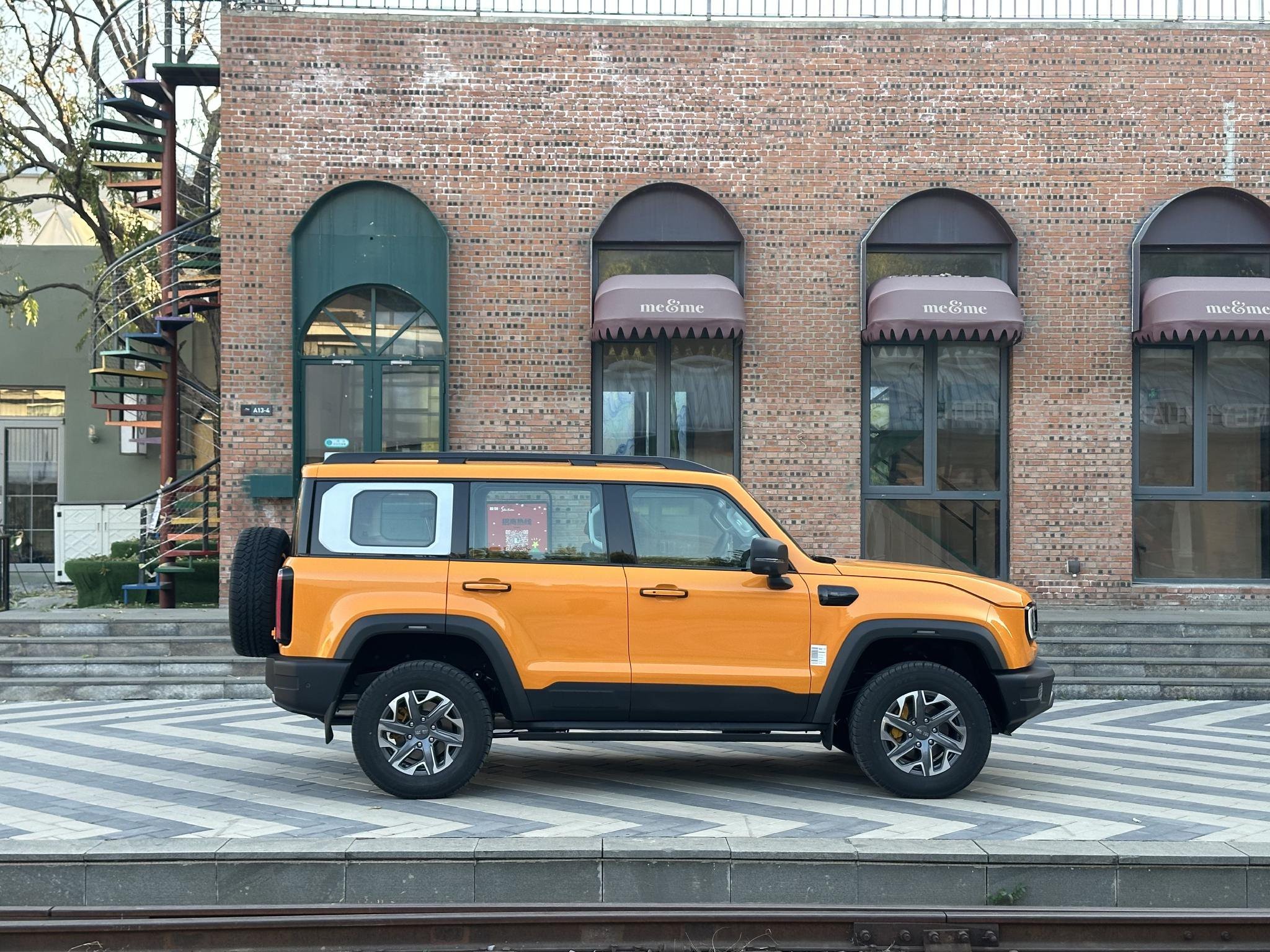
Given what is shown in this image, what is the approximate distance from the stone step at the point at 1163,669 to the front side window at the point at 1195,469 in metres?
2.88

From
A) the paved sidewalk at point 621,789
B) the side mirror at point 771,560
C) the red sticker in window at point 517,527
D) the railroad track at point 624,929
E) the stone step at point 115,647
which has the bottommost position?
the railroad track at point 624,929

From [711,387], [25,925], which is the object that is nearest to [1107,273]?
[711,387]

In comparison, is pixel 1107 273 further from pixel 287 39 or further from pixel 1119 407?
pixel 287 39

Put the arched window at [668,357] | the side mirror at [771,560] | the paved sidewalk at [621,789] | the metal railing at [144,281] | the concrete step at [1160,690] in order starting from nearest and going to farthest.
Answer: the paved sidewalk at [621,789], the side mirror at [771,560], the concrete step at [1160,690], the arched window at [668,357], the metal railing at [144,281]

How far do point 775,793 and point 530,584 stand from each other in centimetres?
202

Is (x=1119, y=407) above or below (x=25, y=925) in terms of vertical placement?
above

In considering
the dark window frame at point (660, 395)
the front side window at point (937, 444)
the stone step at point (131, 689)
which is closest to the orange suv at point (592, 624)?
the stone step at point (131, 689)

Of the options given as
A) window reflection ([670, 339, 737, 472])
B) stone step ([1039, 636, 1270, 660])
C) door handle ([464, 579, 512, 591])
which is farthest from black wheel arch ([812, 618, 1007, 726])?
window reflection ([670, 339, 737, 472])

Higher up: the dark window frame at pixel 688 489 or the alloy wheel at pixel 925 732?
the dark window frame at pixel 688 489

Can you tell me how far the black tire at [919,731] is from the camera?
26.8ft

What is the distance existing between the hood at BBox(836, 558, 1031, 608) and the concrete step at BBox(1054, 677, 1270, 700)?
519 centimetres

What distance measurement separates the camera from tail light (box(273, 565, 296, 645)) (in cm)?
809

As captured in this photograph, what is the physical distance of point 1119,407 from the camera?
16125mm

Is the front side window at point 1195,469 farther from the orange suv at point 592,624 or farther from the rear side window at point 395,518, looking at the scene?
the rear side window at point 395,518
